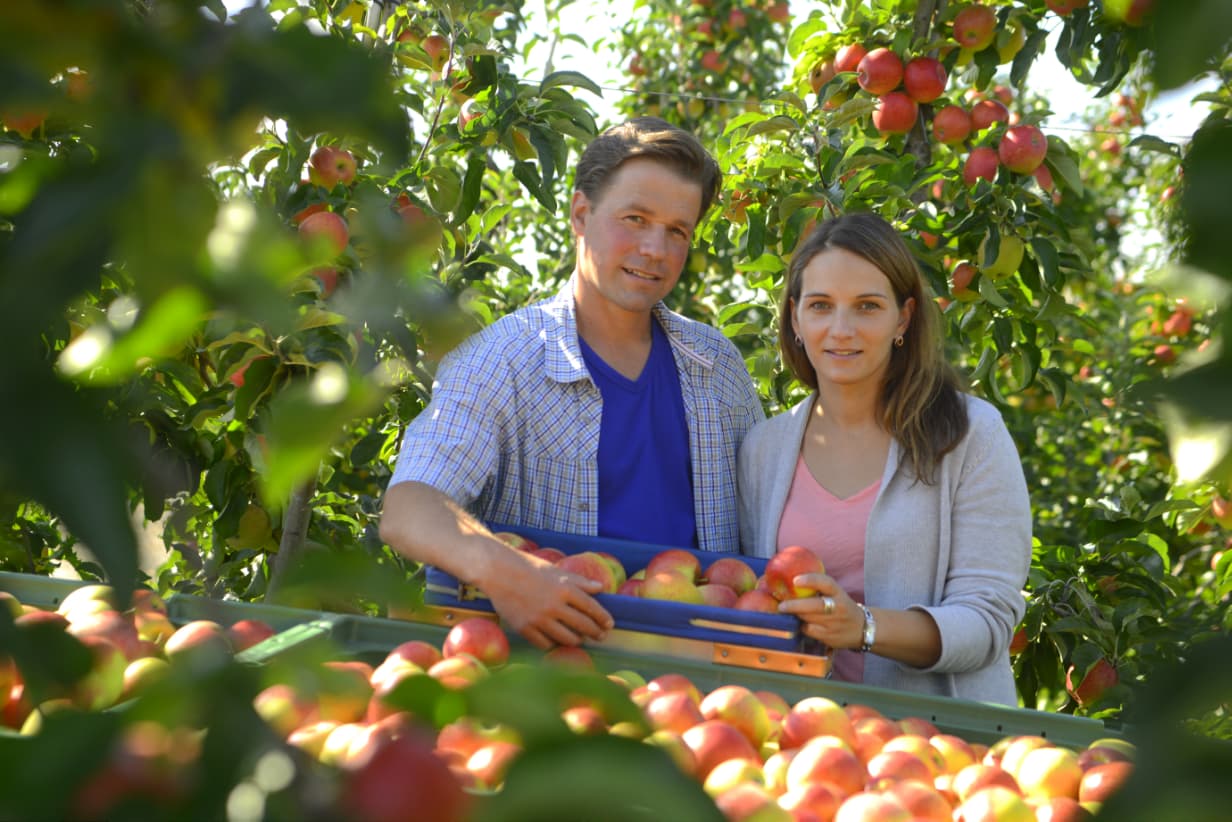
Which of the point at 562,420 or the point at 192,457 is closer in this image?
the point at 562,420

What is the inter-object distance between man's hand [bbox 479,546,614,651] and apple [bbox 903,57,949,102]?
2.02m

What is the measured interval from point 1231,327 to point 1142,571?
3039mm

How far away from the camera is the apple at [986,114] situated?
3.58m

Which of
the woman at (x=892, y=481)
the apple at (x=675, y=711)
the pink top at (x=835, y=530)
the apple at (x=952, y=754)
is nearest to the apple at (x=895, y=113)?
the woman at (x=892, y=481)

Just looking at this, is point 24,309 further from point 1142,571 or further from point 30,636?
point 1142,571

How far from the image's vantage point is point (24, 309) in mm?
325

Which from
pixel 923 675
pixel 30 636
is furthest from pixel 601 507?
pixel 30 636

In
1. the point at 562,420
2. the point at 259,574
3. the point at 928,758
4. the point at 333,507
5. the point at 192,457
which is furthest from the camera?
the point at 333,507

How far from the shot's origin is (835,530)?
2520 mm

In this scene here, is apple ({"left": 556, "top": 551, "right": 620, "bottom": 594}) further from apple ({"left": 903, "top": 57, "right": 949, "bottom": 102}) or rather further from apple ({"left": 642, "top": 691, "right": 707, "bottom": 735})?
apple ({"left": 903, "top": 57, "right": 949, "bottom": 102})

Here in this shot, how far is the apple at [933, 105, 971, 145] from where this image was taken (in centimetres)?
358

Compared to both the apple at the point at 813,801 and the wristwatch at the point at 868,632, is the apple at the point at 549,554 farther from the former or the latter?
the apple at the point at 813,801

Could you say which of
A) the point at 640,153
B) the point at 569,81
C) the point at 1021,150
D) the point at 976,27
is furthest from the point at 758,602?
the point at 976,27

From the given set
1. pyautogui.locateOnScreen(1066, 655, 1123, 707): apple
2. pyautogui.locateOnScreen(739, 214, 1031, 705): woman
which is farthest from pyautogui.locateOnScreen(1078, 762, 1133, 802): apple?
pyautogui.locateOnScreen(1066, 655, 1123, 707): apple
